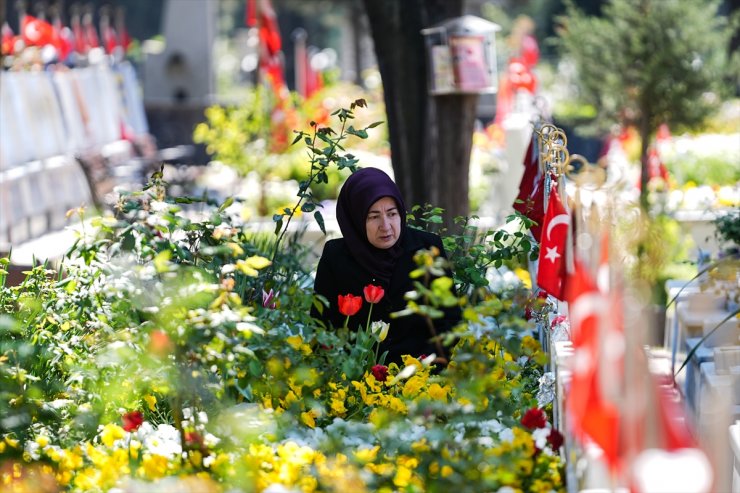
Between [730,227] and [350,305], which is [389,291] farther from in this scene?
[730,227]

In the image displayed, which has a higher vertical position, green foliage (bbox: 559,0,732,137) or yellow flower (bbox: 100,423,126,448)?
green foliage (bbox: 559,0,732,137)

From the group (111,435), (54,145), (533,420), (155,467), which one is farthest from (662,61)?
(155,467)

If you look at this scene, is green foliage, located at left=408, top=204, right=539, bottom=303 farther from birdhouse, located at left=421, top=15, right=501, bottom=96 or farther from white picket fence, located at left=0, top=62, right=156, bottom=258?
white picket fence, located at left=0, top=62, right=156, bottom=258

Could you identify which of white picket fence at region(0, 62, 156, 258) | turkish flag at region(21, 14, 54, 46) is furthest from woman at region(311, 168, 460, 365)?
turkish flag at region(21, 14, 54, 46)

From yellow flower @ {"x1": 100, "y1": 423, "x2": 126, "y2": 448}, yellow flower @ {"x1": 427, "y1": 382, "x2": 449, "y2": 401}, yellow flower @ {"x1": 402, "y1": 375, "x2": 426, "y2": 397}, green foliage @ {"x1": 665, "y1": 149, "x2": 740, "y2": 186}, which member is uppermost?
yellow flower @ {"x1": 100, "y1": 423, "x2": 126, "y2": 448}

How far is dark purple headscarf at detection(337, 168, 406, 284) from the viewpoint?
445cm

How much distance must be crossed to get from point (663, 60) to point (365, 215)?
900 centimetres

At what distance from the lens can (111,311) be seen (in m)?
3.55

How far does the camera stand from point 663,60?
12.8 metres

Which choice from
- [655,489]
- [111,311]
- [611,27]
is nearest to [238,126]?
[611,27]

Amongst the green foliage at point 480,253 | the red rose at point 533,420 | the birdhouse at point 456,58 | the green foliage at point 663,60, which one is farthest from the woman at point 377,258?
the green foliage at point 663,60

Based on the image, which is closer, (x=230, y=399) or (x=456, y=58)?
(x=230, y=399)

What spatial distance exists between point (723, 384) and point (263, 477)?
216cm

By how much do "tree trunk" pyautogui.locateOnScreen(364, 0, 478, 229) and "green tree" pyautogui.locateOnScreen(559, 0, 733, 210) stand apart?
214 inches
